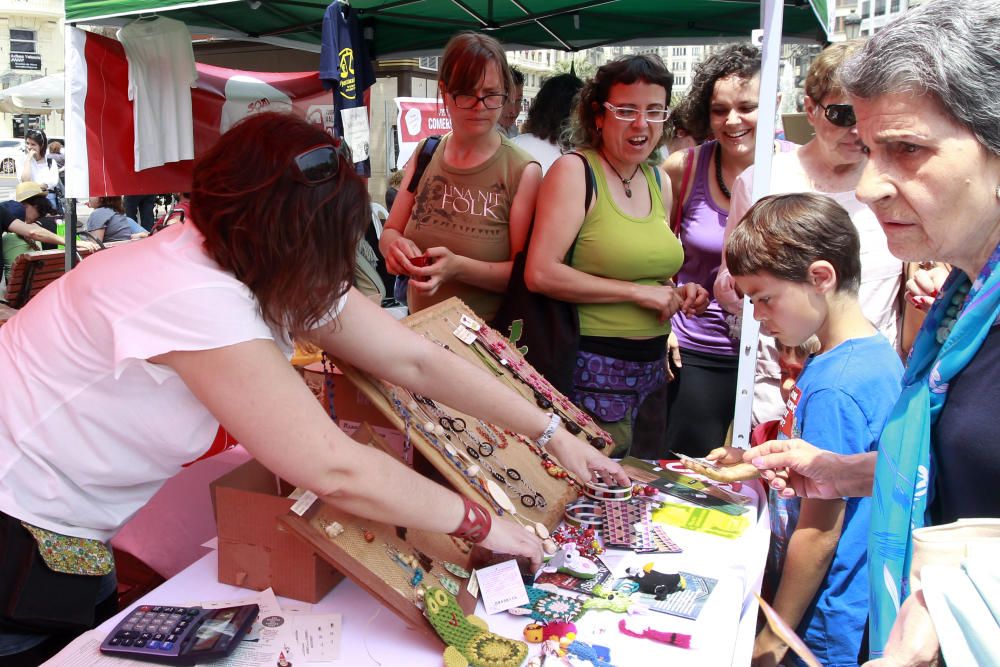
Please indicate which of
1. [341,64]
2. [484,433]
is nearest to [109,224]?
[341,64]

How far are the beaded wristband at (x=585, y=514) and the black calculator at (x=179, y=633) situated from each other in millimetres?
707

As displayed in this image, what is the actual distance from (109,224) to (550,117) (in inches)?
225

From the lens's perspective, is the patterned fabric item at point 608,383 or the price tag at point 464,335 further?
the patterned fabric item at point 608,383

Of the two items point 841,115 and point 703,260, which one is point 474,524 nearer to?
point 841,115

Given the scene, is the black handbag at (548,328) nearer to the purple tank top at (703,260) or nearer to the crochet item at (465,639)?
the purple tank top at (703,260)

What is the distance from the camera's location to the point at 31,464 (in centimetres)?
125

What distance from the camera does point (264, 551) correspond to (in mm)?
1393

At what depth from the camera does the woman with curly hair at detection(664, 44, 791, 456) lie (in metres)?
2.66

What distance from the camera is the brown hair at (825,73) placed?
7.08ft

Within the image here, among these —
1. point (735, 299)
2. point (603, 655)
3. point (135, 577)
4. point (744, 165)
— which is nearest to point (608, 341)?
point (735, 299)

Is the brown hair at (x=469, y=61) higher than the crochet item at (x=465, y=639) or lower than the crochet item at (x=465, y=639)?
higher

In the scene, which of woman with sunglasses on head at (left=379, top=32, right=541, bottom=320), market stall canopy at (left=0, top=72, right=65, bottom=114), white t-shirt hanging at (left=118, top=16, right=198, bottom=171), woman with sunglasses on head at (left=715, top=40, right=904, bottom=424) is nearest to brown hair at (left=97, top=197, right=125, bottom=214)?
market stall canopy at (left=0, top=72, right=65, bottom=114)

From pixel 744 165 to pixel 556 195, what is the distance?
2.78ft

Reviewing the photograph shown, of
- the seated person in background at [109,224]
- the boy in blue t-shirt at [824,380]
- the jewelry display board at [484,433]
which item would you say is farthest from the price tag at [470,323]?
the seated person in background at [109,224]
